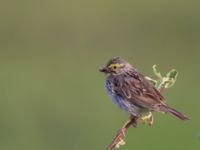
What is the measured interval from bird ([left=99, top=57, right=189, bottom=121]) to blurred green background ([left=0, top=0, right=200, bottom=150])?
13.1 feet

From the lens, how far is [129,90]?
9.57 meters

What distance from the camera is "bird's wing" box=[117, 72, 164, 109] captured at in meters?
9.08

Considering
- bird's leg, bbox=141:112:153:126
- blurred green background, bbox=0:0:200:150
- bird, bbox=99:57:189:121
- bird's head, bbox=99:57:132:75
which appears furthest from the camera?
blurred green background, bbox=0:0:200:150

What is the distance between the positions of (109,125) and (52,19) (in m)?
5.44

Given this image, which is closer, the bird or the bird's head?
the bird

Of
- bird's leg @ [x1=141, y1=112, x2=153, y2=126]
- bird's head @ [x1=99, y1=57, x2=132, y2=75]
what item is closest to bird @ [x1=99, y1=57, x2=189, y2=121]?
bird's head @ [x1=99, y1=57, x2=132, y2=75]

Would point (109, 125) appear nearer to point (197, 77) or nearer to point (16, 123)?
point (16, 123)

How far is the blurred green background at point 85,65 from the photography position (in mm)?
14672

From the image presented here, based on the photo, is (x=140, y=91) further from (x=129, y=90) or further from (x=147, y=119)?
(x=147, y=119)

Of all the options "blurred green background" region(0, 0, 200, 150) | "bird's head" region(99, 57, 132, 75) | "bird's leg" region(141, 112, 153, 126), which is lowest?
"bird's leg" region(141, 112, 153, 126)

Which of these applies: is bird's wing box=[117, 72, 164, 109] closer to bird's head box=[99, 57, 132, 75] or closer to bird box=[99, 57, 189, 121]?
bird box=[99, 57, 189, 121]

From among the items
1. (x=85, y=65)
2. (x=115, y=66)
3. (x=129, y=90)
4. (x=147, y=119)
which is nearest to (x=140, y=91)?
(x=129, y=90)

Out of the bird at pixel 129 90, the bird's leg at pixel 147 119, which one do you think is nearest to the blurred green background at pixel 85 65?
the bird at pixel 129 90

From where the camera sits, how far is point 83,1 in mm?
21641
